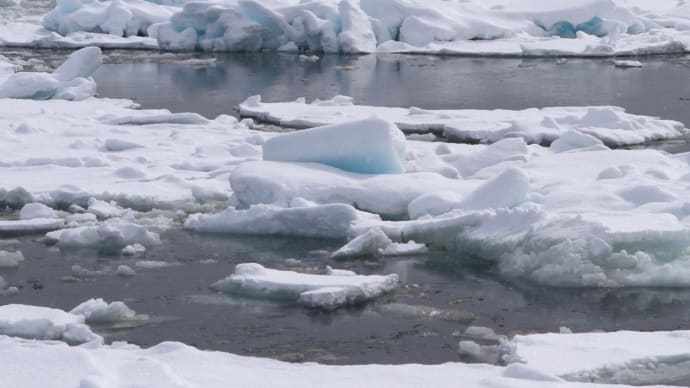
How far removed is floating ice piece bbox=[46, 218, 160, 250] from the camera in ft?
27.7

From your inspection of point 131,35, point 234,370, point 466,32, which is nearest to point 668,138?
point 234,370

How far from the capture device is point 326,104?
15398mm

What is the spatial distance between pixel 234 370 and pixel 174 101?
36.4 feet

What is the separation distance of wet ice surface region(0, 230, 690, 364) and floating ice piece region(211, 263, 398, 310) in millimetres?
78

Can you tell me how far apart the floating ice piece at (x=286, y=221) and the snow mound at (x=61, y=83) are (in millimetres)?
7374

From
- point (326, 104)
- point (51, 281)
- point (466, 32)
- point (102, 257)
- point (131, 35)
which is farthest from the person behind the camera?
point (131, 35)

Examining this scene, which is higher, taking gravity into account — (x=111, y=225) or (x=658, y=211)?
(x=658, y=211)

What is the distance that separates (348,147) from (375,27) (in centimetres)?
1457

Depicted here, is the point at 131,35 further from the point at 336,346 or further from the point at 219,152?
the point at 336,346

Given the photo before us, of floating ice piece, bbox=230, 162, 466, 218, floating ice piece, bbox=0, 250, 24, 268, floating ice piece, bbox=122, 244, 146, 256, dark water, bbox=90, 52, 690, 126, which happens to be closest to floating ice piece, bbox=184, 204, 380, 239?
floating ice piece, bbox=230, 162, 466, 218

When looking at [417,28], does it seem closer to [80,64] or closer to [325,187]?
[80,64]

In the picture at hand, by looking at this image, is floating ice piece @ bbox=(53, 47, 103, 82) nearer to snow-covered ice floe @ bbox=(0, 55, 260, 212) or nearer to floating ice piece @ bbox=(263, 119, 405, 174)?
snow-covered ice floe @ bbox=(0, 55, 260, 212)

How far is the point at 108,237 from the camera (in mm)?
8438

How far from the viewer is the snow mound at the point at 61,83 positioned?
51.1ft
